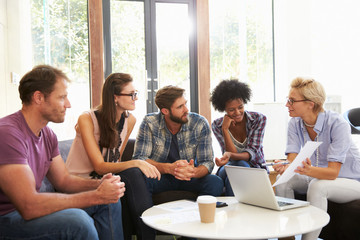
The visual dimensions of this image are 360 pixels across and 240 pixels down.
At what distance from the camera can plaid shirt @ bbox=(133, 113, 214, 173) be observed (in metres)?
2.75

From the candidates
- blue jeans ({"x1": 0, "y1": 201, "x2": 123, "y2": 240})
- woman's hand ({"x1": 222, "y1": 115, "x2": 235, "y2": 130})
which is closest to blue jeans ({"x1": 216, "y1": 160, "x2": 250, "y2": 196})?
woman's hand ({"x1": 222, "y1": 115, "x2": 235, "y2": 130})

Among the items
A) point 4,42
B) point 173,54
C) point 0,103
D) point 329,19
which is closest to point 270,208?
point 0,103

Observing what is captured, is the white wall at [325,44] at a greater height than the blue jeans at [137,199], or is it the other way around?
the white wall at [325,44]

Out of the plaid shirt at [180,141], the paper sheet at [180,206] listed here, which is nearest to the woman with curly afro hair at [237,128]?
the plaid shirt at [180,141]

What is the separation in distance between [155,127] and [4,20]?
181 centimetres

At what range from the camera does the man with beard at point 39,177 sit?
153 centimetres

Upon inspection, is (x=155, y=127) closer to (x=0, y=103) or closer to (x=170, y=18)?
(x=0, y=103)

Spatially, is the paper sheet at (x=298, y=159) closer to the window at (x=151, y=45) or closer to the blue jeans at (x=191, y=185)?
the blue jeans at (x=191, y=185)

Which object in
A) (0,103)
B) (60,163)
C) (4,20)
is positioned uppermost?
(4,20)

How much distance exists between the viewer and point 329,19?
514 centimetres

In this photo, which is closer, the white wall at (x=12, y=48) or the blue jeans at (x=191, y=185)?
the blue jeans at (x=191, y=185)

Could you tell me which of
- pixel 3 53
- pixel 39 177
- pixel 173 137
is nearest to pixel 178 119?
pixel 173 137

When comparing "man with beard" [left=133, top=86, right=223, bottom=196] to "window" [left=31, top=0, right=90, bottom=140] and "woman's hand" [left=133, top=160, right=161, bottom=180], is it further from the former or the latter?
"window" [left=31, top=0, right=90, bottom=140]

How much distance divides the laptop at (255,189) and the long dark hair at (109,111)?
33.9 inches
